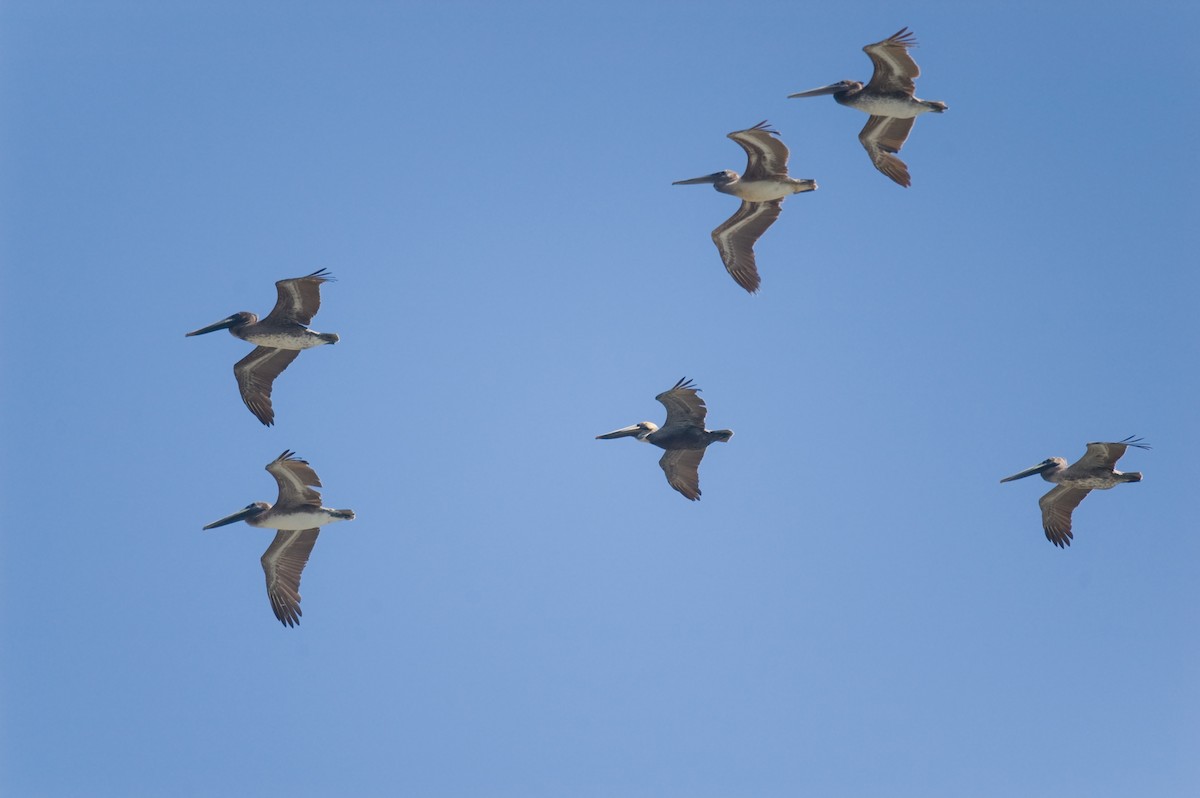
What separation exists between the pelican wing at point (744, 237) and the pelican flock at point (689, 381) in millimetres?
16

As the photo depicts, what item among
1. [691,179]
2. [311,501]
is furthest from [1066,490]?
[311,501]

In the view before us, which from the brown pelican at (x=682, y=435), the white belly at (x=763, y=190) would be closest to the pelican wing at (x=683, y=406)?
the brown pelican at (x=682, y=435)

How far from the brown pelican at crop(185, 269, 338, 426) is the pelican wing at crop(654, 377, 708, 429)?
5.09 metres

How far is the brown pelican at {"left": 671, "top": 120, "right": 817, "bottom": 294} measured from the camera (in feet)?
85.8

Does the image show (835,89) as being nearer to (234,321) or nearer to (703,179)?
(703,179)

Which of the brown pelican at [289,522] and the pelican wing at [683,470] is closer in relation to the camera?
the brown pelican at [289,522]

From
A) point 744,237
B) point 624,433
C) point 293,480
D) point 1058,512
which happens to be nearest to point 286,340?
point 293,480

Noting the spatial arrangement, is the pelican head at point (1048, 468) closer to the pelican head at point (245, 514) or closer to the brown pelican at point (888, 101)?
the brown pelican at point (888, 101)

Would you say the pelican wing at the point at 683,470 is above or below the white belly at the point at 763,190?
below

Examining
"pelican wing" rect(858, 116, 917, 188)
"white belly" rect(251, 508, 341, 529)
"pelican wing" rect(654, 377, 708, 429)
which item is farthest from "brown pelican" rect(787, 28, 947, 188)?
"white belly" rect(251, 508, 341, 529)

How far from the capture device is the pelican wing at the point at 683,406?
26.1 m

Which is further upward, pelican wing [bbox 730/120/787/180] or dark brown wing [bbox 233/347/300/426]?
pelican wing [bbox 730/120/787/180]

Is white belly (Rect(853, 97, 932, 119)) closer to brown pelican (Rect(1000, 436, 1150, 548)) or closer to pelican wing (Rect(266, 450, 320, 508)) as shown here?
brown pelican (Rect(1000, 436, 1150, 548))

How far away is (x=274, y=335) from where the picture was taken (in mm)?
25938
